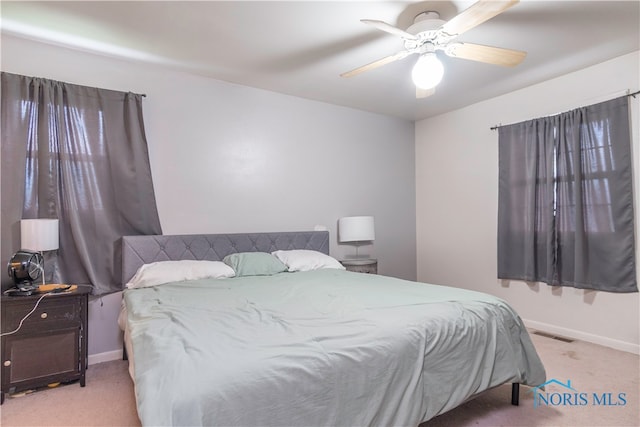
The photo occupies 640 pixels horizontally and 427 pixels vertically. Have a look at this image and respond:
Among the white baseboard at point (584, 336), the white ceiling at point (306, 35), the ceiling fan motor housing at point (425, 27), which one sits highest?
the white ceiling at point (306, 35)

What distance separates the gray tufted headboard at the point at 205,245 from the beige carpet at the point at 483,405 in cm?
87

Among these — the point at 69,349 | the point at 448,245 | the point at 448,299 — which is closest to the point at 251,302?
the point at 448,299

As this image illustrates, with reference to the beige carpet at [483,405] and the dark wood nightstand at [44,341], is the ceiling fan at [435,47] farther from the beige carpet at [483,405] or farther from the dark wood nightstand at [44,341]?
the dark wood nightstand at [44,341]

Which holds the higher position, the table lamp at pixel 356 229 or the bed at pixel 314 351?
the table lamp at pixel 356 229

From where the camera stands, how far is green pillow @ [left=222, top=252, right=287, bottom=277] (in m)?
3.24

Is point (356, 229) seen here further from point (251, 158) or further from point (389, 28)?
point (389, 28)

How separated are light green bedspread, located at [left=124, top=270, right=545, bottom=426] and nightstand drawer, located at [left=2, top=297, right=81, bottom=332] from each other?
18.0 inches

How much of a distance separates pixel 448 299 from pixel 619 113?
8.59ft

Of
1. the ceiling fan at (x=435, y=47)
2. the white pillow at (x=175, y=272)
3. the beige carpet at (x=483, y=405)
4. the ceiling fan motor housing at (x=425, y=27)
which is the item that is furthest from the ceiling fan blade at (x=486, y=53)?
the white pillow at (x=175, y=272)

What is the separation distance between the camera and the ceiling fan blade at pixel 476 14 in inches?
72.4

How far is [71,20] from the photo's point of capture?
8.28ft

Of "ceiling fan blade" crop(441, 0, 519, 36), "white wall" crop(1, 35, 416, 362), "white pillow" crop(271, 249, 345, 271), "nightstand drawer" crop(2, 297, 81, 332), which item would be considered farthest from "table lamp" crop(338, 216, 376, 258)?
"nightstand drawer" crop(2, 297, 81, 332)

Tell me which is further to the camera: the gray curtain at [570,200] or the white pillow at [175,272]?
the gray curtain at [570,200]

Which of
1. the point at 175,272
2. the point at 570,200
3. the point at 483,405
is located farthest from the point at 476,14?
the point at 175,272
